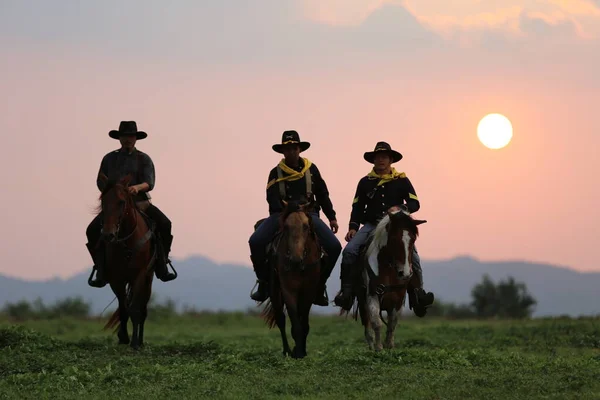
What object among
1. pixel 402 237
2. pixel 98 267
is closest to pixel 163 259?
pixel 98 267

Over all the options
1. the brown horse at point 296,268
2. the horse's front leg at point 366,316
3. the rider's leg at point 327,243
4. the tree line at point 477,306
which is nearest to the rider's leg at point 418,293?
the horse's front leg at point 366,316

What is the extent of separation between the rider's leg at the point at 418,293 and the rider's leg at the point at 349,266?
85 centimetres

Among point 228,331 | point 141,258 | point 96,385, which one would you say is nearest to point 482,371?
point 96,385

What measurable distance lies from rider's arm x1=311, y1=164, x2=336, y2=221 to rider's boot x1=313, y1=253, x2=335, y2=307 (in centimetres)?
83

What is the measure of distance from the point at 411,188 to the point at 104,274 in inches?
227

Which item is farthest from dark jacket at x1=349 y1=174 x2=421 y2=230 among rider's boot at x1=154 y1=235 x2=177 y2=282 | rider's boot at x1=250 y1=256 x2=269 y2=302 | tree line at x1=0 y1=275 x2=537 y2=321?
tree line at x1=0 y1=275 x2=537 y2=321

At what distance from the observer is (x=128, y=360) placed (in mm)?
16984

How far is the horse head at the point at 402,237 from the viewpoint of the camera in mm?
16172

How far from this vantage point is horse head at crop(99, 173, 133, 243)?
1808 centimetres

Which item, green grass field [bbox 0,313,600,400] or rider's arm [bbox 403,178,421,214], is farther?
rider's arm [bbox 403,178,421,214]

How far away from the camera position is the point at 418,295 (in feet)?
56.4

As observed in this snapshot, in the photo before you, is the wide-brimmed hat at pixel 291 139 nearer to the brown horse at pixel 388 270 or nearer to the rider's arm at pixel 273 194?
the rider's arm at pixel 273 194

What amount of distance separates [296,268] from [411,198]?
2.17 m

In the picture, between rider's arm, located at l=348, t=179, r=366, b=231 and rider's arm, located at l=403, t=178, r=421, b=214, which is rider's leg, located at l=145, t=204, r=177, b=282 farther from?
rider's arm, located at l=403, t=178, r=421, b=214
